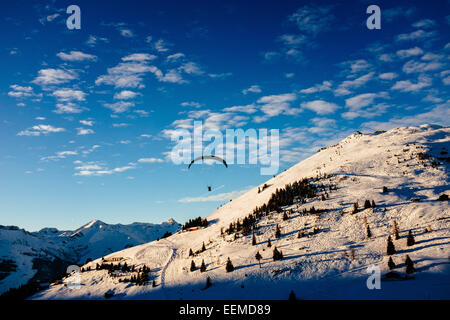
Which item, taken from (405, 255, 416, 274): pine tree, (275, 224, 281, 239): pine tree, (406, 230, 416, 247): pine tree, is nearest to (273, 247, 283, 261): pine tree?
(275, 224, 281, 239): pine tree

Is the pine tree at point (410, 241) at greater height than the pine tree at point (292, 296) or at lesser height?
greater

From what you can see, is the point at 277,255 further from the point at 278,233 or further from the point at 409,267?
the point at 409,267

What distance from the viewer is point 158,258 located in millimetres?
85062

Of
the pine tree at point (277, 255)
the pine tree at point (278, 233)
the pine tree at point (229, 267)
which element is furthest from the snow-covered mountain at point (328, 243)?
the pine tree at point (277, 255)

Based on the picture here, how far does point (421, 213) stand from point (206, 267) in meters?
46.5

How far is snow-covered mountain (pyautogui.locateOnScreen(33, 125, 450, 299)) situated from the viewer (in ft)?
140

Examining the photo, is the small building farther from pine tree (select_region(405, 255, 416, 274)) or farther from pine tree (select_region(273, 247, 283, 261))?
pine tree (select_region(405, 255, 416, 274))

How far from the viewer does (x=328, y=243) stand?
5719 centimetres

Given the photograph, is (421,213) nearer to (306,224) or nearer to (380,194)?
(380,194)

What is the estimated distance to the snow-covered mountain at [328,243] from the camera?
4278 cm

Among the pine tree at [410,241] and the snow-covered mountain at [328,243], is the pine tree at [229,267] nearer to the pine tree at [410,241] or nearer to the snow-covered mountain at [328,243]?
the snow-covered mountain at [328,243]

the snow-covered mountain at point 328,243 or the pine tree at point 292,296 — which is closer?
the pine tree at point 292,296
